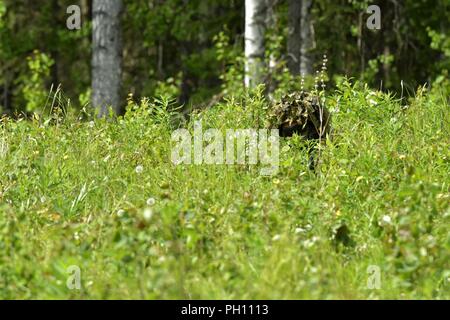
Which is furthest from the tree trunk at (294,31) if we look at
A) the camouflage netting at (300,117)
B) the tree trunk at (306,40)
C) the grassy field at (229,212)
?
the camouflage netting at (300,117)

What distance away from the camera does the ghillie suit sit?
25.8ft

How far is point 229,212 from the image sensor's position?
6098 mm

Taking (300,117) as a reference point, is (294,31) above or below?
above

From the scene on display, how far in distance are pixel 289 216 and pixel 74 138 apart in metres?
2.81

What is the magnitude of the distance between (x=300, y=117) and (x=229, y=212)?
6.69 feet

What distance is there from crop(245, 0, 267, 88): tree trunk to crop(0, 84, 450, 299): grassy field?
473cm

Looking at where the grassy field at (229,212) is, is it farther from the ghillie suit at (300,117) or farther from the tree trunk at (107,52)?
the tree trunk at (107,52)

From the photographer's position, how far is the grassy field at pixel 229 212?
16.3 ft

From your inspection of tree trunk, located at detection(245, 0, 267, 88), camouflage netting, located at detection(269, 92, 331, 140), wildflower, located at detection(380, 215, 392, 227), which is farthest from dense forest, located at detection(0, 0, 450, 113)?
wildflower, located at detection(380, 215, 392, 227)

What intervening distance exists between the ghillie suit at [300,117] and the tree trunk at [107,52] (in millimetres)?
8378

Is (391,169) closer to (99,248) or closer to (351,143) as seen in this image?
(351,143)

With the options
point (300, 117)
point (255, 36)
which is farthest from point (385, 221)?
point (255, 36)

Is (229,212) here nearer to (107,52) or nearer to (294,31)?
(107,52)
